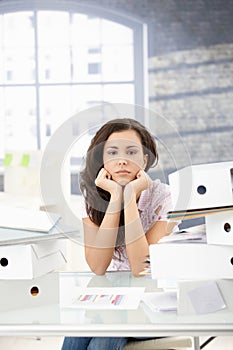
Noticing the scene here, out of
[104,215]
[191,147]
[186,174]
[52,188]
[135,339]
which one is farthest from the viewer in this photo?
[191,147]

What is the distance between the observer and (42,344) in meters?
3.56

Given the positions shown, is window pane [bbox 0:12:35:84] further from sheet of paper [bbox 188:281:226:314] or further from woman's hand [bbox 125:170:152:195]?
sheet of paper [bbox 188:281:226:314]

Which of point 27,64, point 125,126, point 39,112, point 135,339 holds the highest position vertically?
point 27,64

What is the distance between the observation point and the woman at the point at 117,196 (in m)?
1.82

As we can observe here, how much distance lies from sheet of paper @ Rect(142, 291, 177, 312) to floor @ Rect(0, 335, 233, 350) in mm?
2026

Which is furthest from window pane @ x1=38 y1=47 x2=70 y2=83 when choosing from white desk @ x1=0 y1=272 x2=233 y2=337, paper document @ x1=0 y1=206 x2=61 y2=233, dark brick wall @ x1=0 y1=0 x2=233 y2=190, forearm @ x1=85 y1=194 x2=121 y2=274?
white desk @ x1=0 y1=272 x2=233 y2=337

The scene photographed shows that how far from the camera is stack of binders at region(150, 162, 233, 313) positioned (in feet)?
4.53

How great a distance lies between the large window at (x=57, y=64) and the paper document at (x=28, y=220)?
4157 millimetres

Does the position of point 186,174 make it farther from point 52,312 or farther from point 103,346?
point 103,346

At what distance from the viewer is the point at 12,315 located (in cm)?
145

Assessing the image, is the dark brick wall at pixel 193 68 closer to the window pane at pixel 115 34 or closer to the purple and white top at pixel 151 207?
the window pane at pixel 115 34

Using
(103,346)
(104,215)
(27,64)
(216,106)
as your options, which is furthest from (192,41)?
(103,346)

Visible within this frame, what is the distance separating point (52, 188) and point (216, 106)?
166 inches

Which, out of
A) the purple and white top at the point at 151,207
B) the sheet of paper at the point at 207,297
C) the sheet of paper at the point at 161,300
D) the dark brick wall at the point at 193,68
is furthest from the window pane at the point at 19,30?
the sheet of paper at the point at 207,297
